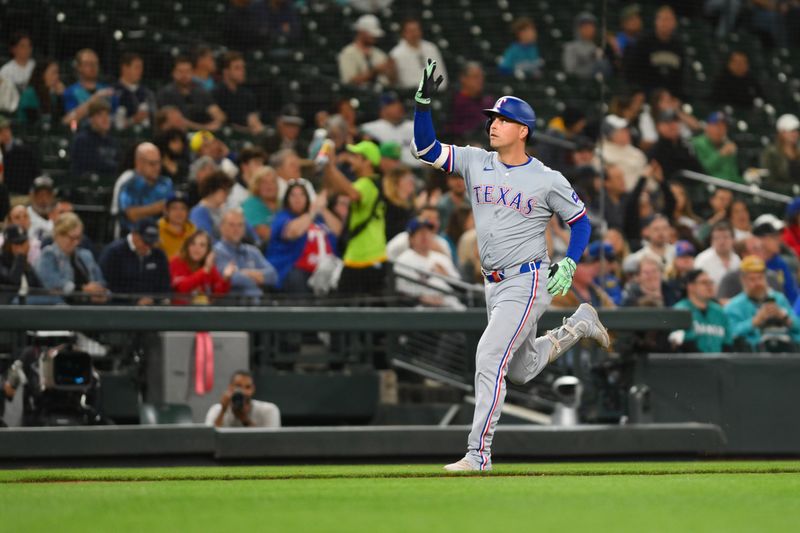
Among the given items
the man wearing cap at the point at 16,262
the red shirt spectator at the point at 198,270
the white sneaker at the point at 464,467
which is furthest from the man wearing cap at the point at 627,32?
the white sneaker at the point at 464,467

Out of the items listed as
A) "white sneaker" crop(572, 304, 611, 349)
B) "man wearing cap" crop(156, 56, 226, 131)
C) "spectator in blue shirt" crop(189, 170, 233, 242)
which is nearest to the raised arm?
"white sneaker" crop(572, 304, 611, 349)

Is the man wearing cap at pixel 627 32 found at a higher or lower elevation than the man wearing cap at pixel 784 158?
higher

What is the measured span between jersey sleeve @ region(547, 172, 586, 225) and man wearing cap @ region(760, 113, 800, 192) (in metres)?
8.69

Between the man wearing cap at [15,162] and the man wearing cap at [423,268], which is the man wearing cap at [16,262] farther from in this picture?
the man wearing cap at [423,268]

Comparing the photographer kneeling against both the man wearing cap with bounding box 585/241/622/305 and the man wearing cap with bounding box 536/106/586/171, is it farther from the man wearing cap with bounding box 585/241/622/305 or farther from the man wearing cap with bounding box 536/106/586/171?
the man wearing cap with bounding box 536/106/586/171

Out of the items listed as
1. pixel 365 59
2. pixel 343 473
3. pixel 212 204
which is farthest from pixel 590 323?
pixel 365 59

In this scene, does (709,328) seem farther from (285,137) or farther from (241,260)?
(285,137)

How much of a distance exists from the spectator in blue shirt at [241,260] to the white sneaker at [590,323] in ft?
12.0

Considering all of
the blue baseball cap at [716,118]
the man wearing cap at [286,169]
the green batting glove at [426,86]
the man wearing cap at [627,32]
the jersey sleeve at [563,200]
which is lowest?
the jersey sleeve at [563,200]

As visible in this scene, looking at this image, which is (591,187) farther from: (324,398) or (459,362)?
(324,398)

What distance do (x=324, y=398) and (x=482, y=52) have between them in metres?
6.45

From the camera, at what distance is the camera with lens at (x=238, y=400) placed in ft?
33.8

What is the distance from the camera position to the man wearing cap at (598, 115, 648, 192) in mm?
14453

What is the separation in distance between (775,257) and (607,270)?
90.7 inches
